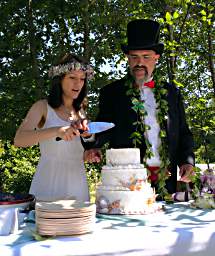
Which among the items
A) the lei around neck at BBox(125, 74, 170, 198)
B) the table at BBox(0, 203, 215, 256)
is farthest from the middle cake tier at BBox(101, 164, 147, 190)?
the lei around neck at BBox(125, 74, 170, 198)

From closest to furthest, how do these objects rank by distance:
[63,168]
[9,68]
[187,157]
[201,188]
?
1. [201,188]
2. [187,157]
3. [63,168]
4. [9,68]

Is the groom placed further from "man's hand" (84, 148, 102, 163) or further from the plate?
the plate

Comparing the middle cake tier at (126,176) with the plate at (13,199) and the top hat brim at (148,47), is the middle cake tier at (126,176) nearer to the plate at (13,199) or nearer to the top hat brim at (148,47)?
the plate at (13,199)

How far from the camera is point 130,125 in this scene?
2.81m

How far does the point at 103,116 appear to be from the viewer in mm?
2883

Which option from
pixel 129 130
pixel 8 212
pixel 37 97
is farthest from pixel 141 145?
pixel 37 97

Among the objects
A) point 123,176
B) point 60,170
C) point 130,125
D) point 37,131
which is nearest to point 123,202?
point 123,176

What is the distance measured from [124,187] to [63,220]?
52 cm

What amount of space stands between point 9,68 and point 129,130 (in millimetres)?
4195

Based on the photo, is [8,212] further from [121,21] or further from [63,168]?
[121,21]

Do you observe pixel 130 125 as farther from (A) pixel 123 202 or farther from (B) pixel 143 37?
(A) pixel 123 202

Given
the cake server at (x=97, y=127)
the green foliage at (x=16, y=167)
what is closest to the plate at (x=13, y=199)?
the cake server at (x=97, y=127)

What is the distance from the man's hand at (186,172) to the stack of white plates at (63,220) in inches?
42.8

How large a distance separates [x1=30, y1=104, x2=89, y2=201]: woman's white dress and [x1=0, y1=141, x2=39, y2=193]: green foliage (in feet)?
16.1
